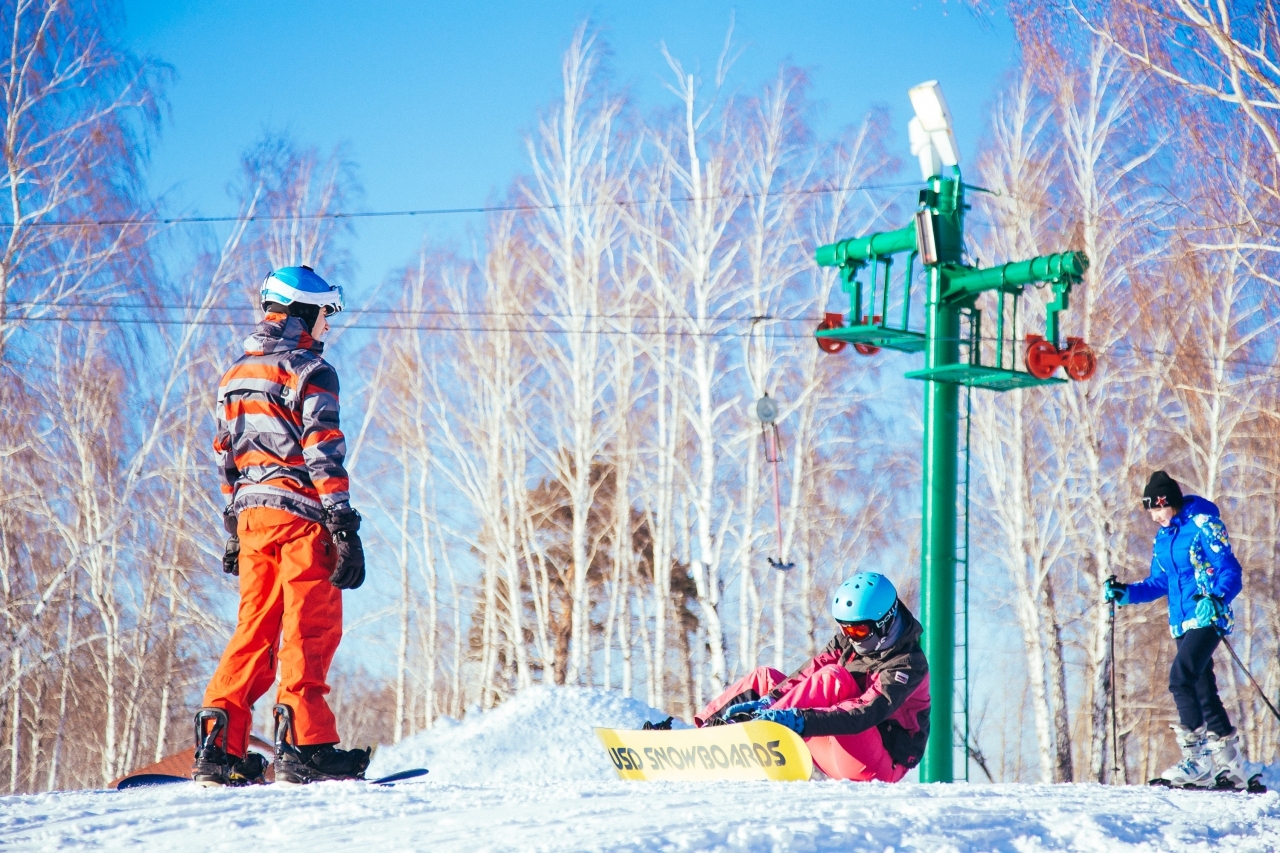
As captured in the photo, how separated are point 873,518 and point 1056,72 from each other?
24.3ft

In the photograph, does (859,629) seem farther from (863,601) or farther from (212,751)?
(212,751)

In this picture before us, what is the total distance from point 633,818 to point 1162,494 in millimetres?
3836

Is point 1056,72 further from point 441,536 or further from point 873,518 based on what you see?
point 441,536

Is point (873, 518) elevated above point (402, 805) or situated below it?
above

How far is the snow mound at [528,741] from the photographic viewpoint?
10680 millimetres

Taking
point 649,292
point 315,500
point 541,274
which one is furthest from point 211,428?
point 315,500

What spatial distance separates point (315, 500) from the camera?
178 inches

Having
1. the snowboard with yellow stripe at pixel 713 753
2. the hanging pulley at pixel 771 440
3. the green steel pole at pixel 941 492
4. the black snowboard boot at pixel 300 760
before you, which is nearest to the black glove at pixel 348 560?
the black snowboard boot at pixel 300 760

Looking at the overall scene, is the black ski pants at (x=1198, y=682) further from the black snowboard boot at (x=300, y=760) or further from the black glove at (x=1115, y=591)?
the black snowboard boot at (x=300, y=760)

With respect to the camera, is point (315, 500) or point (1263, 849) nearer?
point (1263, 849)

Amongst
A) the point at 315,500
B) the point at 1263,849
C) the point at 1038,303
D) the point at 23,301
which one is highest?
the point at 1038,303

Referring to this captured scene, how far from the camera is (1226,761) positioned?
577cm

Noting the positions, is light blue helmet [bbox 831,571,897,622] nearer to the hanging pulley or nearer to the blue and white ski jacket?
the blue and white ski jacket

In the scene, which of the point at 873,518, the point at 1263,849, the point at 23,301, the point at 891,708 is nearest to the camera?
the point at 1263,849
